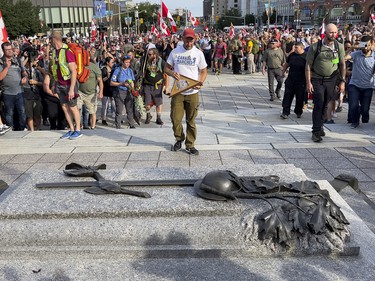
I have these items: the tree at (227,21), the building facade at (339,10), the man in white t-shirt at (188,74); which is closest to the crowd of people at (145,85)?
the man in white t-shirt at (188,74)

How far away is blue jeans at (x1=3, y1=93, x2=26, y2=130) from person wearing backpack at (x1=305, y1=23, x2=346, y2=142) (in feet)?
18.5

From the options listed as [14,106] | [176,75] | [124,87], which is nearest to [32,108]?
[14,106]

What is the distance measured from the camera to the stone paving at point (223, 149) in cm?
572

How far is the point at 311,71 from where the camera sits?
22.8 feet

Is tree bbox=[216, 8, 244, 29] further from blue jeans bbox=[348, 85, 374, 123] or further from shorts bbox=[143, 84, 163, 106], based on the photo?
blue jeans bbox=[348, 85, 374, 123]

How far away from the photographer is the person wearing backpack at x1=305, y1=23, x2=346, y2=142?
6.77m

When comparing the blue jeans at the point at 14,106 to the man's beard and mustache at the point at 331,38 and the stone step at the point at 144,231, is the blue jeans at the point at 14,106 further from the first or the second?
the man's beard and mustache at the point at 331,38

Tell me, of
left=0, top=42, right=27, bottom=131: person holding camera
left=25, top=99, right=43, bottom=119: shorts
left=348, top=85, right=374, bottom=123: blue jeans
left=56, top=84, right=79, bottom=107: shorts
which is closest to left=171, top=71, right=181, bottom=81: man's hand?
left=56, top=84, right=79, bottom=107: shorts

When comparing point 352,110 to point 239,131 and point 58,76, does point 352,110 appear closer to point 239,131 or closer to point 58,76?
point 239,131

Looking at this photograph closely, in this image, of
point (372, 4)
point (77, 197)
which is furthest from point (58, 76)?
point (372, 4)

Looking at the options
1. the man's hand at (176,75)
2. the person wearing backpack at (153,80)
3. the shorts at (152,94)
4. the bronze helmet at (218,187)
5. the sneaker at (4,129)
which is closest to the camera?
the bronze helmet at (218,187)

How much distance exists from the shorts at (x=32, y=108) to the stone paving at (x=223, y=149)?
1.25m

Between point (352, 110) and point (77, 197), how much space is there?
609 centimetres

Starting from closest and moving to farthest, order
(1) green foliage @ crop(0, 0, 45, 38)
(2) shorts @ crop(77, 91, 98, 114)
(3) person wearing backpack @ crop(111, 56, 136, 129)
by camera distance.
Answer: (2) shorts @ crop(77, 91, 98, 114), (3) person wearing backpack @ crop(111, 56, 136, 129), (1) green foliage @ crop(0, 0, 45, 38)
